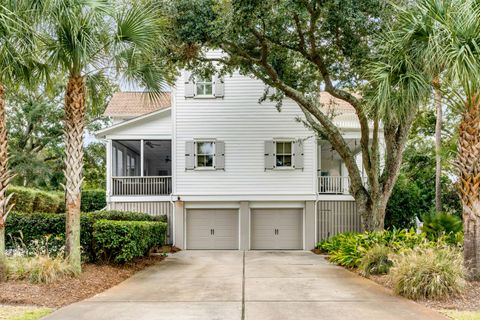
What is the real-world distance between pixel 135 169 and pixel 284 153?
960cm

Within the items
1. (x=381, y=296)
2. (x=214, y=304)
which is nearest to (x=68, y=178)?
(x=214, y=304)

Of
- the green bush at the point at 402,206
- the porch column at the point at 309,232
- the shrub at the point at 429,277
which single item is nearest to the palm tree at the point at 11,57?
the shrub at the point at 429,277

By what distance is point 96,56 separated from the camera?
360 inches

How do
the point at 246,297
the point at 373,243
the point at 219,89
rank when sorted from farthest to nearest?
1. the point at 219,89
2. the point at 373,243
3. the point at 246,297

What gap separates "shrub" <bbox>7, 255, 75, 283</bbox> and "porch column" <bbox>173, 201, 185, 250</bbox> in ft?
29.1

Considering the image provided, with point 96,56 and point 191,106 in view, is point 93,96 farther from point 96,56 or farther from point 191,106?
point 191,106

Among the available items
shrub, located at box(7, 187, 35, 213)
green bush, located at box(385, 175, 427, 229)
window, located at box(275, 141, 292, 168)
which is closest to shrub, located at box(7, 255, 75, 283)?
shrub, located at box(7, 187, 35, 213)

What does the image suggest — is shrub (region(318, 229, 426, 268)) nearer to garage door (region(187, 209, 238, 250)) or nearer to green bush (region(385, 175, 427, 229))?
green bush (region(385, 175, 427, 229))

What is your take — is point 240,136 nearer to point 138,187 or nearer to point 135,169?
point 138,187

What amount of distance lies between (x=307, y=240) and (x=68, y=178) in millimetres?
10906

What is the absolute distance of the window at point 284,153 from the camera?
17484 millimetres

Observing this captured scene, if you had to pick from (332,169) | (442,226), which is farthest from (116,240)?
(332,169)

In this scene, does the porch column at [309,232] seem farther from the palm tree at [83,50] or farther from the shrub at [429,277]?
the palm tree at [83,50]

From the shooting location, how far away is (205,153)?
17547mm
